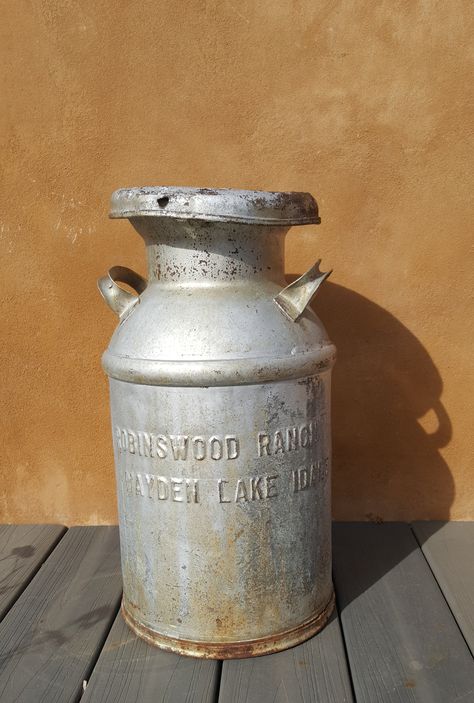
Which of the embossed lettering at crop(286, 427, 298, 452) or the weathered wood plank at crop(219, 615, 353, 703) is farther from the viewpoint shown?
the embossed lettering at crop(286, 427, 298, 452)

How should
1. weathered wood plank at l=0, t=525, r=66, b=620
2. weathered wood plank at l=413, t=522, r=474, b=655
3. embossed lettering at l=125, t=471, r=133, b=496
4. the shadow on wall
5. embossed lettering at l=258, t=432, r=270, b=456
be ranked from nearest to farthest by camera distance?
1. embossed lettering at l=258, t=432, r=270, b=456
2. embossed lettering at l=125, t=471, r=133, b=496
3. weathered wood plank at l=413, t=522, r=474, b=655
4. weathered wood plank at l=0, t=525, r=66, b=620
5. the shadow on wall

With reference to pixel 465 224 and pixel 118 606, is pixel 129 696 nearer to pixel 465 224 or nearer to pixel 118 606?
pixel 118 606

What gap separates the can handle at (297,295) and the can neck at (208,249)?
0.08m

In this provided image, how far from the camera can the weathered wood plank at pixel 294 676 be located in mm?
1446

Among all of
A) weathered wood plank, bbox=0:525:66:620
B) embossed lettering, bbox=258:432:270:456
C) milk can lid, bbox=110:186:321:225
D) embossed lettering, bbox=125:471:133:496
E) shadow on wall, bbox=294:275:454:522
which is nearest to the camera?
milk can lid, bbox=110:186:321:225

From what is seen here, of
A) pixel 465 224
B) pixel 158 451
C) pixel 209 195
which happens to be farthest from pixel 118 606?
pixel 465 224

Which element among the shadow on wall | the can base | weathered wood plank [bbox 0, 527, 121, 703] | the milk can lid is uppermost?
the milk can lid

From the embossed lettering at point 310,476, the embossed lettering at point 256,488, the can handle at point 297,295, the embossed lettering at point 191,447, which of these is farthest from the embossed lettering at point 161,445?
the can handle at point 297,295

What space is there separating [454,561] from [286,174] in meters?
1.39

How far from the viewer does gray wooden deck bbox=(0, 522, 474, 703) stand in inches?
57.9

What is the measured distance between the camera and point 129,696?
1467 millimetres

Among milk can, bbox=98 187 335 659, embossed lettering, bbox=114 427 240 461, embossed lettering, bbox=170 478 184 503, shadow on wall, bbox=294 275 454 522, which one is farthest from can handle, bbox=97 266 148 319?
shadow on wall, bbox=294 275 454 522

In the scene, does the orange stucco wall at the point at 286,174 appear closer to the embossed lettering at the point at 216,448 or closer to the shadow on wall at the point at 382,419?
the shadow on wall at the point at 382,419

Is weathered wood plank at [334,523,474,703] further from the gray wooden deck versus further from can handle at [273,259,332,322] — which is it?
can handle at [273,259,332,322]
